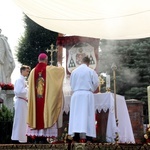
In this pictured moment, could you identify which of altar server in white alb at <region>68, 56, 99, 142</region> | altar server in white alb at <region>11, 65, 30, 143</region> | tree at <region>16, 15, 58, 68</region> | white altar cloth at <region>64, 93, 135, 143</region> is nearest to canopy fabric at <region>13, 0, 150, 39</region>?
altar server in white alb at <region>11, 65, 30, 143</region>

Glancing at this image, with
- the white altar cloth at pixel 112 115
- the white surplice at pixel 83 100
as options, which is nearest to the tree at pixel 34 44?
the white altar cloth at pixel 112 115

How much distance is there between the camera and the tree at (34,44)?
30.2 metres

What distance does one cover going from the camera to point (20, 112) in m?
10.2

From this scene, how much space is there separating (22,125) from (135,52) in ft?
38.3

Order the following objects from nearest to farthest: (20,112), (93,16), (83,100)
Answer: (83,100) → (93,16) → (20,112)

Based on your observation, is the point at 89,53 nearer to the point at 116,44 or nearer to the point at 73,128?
the point at 73,128

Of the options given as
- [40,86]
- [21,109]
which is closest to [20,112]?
[21,109]

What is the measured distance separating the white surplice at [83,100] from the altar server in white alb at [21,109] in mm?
1621

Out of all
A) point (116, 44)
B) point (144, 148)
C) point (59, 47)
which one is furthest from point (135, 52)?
point (144, 148)

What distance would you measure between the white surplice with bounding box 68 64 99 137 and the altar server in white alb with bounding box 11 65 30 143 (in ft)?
5.32

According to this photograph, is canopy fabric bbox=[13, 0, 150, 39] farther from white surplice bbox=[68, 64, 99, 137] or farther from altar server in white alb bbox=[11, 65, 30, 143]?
white surplice bbox=[68, 64, 99, 137]

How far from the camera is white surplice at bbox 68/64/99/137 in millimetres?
8617

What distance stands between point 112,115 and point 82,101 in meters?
0.82

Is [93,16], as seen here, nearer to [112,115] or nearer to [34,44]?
[112,115]
